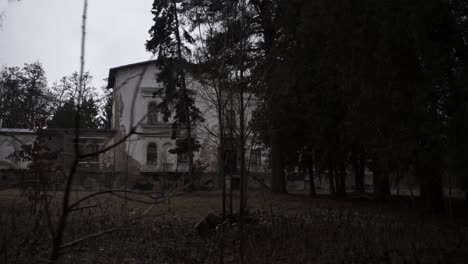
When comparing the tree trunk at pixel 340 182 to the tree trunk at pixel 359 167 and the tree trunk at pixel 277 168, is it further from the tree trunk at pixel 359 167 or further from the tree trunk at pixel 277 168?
the tree trunk at pixel 277 168

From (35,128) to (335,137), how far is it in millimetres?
13370

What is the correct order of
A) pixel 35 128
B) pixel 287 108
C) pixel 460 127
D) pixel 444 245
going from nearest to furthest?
pixel 444 245, pixel 460 127, pixel 35 128, pixel 287 108

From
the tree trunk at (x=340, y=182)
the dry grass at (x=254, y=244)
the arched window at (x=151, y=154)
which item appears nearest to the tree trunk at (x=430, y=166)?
the dry grass at (x=254, y=244)

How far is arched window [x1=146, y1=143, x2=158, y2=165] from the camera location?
3939 cm

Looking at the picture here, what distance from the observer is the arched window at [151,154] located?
129 ft

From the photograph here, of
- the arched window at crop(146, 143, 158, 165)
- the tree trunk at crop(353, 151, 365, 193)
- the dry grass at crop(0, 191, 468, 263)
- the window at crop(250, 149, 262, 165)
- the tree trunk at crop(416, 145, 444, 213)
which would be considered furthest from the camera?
the arched window at crop(146, 143, 158, 165)

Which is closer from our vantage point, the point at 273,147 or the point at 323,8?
the point at 323,8

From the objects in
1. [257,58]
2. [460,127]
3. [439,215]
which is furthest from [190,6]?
[439,215]

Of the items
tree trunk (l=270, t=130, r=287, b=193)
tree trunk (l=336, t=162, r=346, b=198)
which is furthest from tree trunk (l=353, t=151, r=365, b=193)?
tree trunk (l=270, t=130, r=287, b=193)

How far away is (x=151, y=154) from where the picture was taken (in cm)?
3972

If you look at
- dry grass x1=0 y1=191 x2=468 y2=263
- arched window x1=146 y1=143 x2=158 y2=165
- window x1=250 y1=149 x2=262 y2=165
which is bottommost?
dry grass x1=0 y1=191 x2=468 y2=263

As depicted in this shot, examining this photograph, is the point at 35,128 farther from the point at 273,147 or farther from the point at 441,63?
the point at 273,147

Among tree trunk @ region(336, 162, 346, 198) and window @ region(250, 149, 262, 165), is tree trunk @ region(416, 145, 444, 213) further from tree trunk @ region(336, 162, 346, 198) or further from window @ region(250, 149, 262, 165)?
tree trunk @ region(336, 162, 346, 198)

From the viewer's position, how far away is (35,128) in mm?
12367
